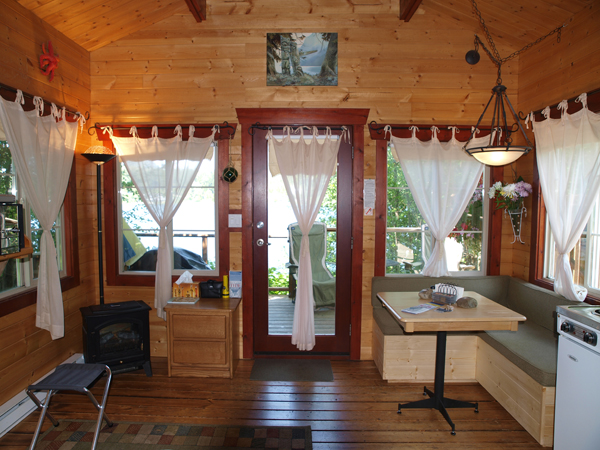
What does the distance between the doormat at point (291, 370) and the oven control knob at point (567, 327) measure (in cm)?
180

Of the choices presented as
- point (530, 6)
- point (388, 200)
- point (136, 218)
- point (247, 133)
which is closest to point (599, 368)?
point (388, 200)

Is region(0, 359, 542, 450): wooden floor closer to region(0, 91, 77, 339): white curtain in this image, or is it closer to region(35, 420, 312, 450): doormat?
region(35, 420, 312, 450): doormat

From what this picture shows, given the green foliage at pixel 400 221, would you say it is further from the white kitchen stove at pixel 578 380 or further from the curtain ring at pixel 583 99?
the white kitchen stove at pixel 578 380

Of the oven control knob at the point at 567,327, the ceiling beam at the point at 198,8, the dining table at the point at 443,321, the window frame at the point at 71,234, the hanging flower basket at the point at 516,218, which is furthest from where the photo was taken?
the hanging flower basket at the point at 516,218

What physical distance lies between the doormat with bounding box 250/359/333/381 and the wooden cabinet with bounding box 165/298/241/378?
0.29 m

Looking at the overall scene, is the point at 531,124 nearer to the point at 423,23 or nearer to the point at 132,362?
the point at 423,23

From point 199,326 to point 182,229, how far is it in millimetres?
980

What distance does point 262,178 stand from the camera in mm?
3650

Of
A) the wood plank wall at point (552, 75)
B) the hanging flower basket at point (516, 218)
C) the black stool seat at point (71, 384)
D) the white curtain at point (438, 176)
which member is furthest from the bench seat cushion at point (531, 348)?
the black stool seat at point (71, 384)

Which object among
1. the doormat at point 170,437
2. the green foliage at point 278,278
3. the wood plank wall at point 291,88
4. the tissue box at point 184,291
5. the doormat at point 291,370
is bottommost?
the doormat at point 170,437

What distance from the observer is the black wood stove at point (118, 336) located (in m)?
3.12

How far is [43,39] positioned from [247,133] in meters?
1.73

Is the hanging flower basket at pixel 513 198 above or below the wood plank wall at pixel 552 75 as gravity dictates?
below

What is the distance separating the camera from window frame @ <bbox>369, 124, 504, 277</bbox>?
141 inches
